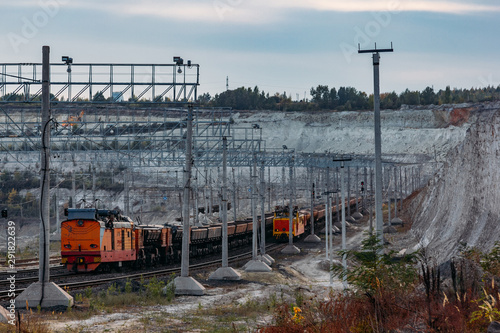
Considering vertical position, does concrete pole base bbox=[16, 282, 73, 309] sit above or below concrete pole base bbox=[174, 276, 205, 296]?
above

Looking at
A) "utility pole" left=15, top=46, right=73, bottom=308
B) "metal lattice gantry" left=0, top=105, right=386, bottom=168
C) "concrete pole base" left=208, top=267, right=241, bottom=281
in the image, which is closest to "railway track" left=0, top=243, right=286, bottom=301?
"utility pole" left=15, top=46, right=73, bottom=308

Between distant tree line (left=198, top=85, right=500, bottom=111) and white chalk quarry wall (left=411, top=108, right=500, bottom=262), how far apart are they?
4669 inches

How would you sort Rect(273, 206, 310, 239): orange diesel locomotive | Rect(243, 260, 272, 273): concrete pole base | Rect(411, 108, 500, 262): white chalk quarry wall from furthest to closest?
Rect(273, 206, 310, 239): orange diesel locomotive
Rect(243, 260, 272, 273): concrete pole base
Rect(411, 108, 500, 262): white chalk quarry wall

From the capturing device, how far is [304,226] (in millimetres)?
65625

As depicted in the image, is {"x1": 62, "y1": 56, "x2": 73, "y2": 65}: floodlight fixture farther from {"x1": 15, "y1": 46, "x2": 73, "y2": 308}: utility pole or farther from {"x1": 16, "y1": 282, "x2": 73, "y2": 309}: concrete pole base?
{"x1": 16, "y1": 282, "x2": 73, "y2": 309}: concrete pole base

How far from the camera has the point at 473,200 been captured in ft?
135

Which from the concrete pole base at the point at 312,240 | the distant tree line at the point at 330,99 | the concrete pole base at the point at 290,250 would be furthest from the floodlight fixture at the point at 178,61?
the distant tree line at the point at 330,99

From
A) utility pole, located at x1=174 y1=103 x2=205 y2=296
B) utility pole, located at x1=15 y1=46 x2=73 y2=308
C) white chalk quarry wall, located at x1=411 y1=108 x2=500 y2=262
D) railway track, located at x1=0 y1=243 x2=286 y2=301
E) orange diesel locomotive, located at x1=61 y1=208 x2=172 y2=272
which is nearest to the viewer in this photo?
utility pole, located at x1=15 y1=46 x2=73 y2=308

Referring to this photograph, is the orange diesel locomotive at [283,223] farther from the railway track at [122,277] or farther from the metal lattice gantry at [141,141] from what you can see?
the railway track at [122,277]

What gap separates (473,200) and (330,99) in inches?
5800

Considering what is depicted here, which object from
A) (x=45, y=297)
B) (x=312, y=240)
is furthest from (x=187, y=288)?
(x=312, y=240)

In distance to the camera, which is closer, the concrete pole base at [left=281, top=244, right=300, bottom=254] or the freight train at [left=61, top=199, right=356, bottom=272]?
the freight train at [left=61, top=199, right=356, bottom=272]

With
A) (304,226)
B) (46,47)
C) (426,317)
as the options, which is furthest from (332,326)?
(304,226)

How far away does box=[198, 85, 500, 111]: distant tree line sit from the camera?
172m
